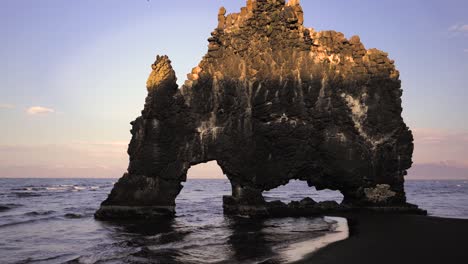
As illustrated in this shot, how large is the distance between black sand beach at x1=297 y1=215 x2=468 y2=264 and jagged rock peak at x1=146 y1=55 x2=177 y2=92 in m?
18.9

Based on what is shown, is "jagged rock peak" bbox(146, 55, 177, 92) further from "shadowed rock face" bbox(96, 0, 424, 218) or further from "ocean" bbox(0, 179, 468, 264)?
"ocean" bbox(0, 179, 468, 264)

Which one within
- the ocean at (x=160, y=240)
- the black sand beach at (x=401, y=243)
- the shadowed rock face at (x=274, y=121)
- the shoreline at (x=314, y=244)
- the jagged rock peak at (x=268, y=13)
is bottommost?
the ocean at (x=160, y=240)

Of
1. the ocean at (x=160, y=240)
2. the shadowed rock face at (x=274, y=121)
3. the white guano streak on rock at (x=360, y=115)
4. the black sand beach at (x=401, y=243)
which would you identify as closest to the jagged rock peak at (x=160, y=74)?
the shadowed rock face at (x=274, y=121)

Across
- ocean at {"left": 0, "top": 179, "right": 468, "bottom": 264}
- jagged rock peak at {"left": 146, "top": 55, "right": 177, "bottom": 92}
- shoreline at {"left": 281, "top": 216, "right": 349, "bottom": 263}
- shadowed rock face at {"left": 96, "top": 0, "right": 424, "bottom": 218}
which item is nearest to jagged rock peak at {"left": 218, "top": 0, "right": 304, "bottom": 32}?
shadowed rock face at {"left": 96, "top": 0, "right": 424, "bottom": 218}

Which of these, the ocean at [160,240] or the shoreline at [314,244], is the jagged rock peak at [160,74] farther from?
the shoreline at [314,244]

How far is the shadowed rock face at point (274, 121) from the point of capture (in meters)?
35.0

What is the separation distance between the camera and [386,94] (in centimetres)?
3653

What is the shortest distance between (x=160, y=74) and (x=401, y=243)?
23253 mm

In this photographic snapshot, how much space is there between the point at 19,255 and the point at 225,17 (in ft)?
85.1

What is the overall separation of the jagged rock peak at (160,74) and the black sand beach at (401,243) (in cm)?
1888

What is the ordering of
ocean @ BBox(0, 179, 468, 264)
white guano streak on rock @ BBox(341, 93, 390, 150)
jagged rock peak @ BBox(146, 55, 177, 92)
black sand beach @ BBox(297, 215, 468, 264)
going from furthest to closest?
white guano streak on rock @ BBox(341, 93, 390, 150) → jagged rock peak @ BBox(146, 55, 177, 92) → ocean @ BBox(0, 179, 468, 264) → black sand beach @ BBox(297, 215, 468, 264)

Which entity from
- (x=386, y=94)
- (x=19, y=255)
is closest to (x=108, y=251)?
(x=19, y=255)

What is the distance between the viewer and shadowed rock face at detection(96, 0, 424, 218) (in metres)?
35.0

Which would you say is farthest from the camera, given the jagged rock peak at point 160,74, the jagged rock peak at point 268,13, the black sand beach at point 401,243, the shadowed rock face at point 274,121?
the jagged rock peak at point 268,13
